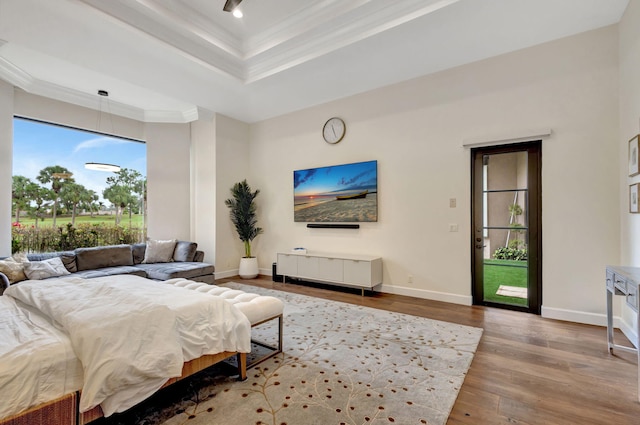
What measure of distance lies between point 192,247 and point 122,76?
9.79 feet

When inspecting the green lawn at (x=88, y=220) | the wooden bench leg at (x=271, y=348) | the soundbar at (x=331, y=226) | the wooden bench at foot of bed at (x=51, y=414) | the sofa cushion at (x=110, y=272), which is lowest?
the wooden bench leg at (x=271, y=348)

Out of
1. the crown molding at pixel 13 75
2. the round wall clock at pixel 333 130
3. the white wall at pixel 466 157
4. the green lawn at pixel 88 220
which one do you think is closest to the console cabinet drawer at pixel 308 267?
the white wall at pixel 466 157

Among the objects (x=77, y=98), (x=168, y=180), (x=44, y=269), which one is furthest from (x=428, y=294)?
(x=77, y=98)

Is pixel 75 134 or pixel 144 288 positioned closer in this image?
pixel 144 288

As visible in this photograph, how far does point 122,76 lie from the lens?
4402 mm

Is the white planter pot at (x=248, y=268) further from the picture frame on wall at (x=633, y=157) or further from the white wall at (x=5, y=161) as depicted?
the picture frame on wall at (x=633, y=157)

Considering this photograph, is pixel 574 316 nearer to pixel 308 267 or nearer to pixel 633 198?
pixel 633 198

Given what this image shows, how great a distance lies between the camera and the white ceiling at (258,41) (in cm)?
319

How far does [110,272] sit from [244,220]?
8.03 ft

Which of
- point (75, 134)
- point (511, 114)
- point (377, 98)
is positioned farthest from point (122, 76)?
point (511, 114)

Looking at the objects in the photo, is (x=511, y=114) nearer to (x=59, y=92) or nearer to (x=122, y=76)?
(x=122, y=76)

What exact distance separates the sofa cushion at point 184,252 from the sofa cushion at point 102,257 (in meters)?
0.73

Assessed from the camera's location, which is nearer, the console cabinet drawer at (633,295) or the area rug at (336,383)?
the area rug at (336,383)

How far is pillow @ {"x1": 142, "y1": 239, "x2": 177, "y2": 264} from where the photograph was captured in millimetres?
5395
